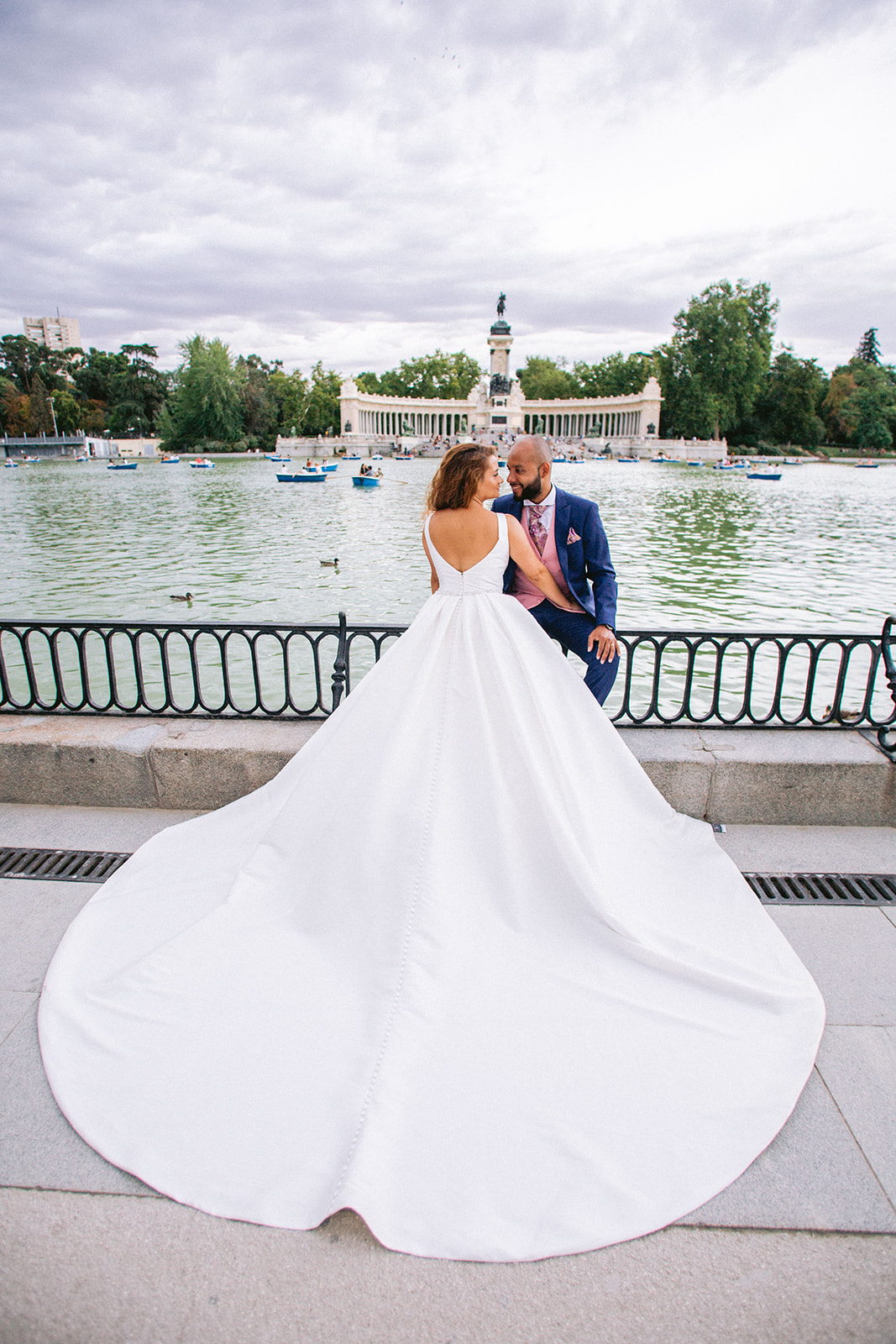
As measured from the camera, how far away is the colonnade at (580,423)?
8938 centimetres

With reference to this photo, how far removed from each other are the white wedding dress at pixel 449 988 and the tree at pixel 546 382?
342 feet

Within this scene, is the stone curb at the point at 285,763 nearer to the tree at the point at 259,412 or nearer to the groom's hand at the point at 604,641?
the groom's hand at the point at 604,641

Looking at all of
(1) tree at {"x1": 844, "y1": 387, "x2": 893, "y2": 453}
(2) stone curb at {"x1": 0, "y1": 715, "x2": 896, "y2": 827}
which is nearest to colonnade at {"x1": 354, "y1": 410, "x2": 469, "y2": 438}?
(1) tree at {"x1": 844, "y1": 387, "x2": 893, "y2": 453}

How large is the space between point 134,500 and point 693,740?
117 ft

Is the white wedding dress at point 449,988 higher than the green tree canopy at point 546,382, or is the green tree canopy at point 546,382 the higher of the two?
the green tree canopy at point 546,382

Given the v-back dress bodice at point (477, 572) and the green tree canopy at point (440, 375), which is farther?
the green tree canopy at point (440, 375)

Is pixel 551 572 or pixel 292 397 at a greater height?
pixel 292 397

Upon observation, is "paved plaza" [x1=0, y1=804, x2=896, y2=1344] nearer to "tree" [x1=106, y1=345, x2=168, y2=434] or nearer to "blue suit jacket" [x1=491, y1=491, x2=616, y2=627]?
"blue suit jacket" [x1=491, y1=491, x2=616, y2=627]

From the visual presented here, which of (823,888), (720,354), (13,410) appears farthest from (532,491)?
(13,410)

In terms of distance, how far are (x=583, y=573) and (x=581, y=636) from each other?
1.00ft

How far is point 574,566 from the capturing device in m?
3.73

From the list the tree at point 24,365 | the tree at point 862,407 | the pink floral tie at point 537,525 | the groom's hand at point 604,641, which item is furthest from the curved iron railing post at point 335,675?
the tree at point 24,365

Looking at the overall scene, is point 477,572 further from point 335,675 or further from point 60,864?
point 60,864

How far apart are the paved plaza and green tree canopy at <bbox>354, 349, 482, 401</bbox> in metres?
105
